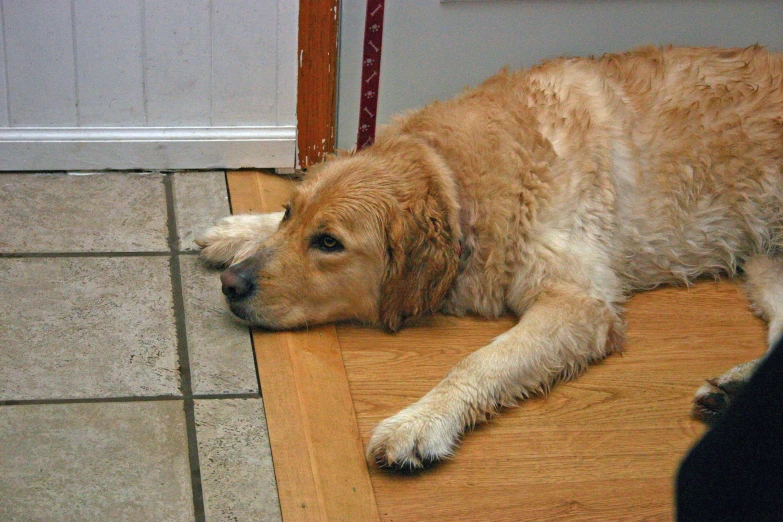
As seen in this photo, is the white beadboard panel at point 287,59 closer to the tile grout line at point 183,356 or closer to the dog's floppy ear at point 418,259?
the tile grout line at point 183,356

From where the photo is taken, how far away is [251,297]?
2801mm

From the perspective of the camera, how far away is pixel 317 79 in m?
3.64

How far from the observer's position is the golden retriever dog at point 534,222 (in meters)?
2.78

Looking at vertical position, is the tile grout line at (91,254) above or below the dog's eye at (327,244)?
below

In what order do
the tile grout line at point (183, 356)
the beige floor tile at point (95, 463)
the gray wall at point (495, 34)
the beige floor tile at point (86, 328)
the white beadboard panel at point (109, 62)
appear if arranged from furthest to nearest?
1. the gray wall at point (495, 34)
2. the white beadboard panel at point (109, 62)
3. the beige floor tile at point (86, 328)
4. the tile grout line at point (183, 356)
5. the beige floor tile at point (95, 463)

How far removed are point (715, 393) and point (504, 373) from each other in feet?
2.22

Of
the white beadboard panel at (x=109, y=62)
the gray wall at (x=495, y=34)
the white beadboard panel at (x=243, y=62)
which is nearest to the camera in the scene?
the white beadboard panel at (x=109, y=62)

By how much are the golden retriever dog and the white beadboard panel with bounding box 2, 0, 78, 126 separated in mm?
873

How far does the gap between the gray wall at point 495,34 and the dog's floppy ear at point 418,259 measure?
1.07 m

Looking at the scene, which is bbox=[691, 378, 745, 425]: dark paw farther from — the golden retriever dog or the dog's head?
the dog's head

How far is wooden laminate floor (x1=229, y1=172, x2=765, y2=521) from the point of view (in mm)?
2350

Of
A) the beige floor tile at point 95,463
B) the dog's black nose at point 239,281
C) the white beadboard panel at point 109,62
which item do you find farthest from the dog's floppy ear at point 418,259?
the white beadboard panel at point 109,62

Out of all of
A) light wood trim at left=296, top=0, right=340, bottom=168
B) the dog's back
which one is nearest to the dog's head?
the dog's back

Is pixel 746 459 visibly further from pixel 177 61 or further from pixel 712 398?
pixel 177 61
